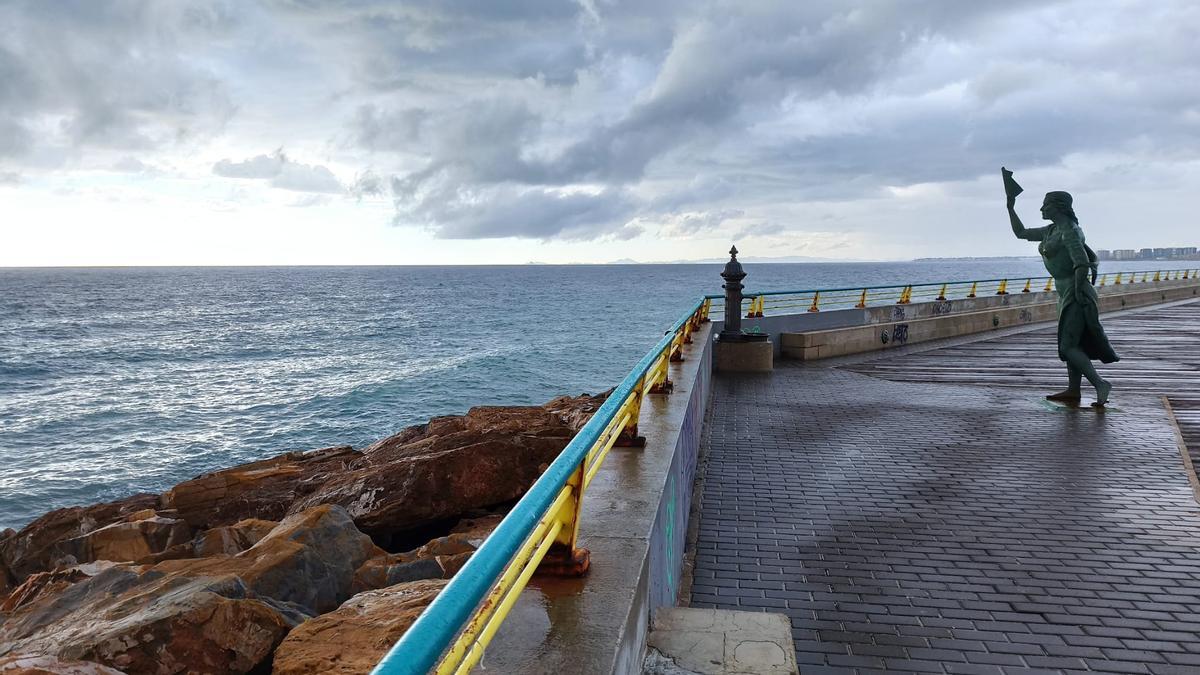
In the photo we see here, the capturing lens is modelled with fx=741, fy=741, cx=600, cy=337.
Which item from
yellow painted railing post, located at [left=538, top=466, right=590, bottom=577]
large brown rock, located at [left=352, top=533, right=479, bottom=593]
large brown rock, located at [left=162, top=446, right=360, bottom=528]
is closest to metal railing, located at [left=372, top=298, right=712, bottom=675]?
yellow painted railing post, located at [left=538, top=466, right=590, bottom=577]

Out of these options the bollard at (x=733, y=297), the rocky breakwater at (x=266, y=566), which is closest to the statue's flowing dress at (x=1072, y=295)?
the bollard at (x=733, y=297)

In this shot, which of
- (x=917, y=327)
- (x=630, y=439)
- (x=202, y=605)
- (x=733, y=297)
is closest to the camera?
(x=202, y=605)

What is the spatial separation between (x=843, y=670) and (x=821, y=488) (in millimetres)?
3240

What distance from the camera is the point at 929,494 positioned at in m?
6.92

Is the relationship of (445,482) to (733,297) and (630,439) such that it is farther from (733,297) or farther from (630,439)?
(733,297)

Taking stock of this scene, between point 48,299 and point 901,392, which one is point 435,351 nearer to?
point 901,392

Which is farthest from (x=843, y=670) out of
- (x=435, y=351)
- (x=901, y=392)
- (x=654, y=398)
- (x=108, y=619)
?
(x=435, y=351)

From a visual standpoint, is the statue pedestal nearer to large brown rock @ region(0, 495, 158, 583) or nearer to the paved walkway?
the paved walkway

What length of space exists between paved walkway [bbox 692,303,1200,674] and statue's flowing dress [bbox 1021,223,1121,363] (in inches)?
36.9

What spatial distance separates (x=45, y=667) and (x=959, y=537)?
602 centimetres

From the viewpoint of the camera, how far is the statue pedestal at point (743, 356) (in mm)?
14406

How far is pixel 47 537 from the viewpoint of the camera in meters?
11.4

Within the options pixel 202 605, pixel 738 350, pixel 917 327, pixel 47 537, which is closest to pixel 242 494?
pixel 47 537

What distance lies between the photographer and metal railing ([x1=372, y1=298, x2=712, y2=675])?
1332 mm
